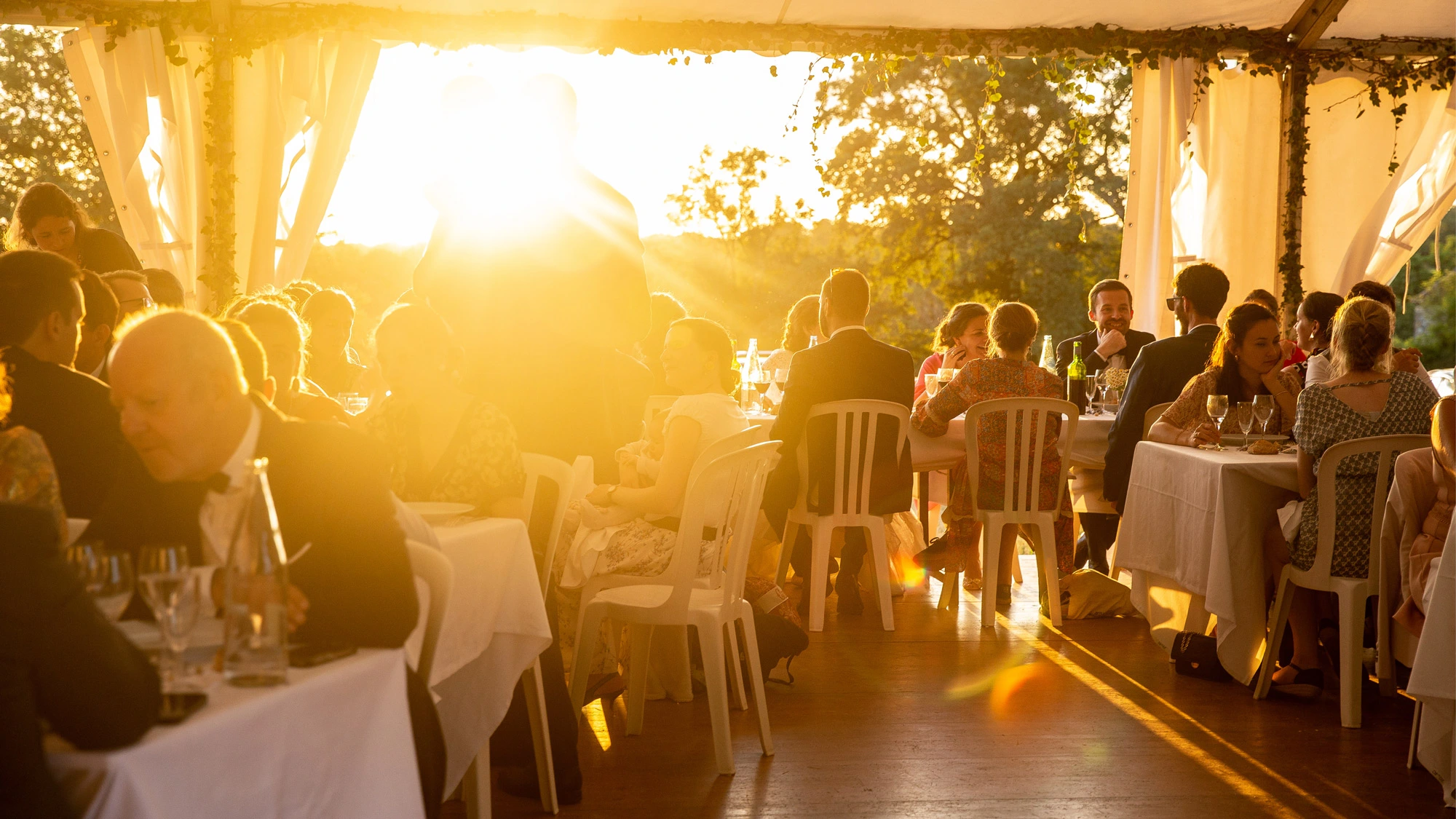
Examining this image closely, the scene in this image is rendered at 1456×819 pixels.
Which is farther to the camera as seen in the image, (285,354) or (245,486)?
(285,354)

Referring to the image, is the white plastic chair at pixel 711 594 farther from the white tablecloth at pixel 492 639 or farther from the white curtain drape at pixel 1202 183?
the white curtain drape at pixel 1202 183

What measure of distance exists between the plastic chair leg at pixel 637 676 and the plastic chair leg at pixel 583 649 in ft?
0.66

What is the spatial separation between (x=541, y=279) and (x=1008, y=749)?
1.80m

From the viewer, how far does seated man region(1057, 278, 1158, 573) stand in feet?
18.7

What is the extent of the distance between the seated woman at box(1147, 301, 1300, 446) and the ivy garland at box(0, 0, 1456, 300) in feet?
9.57

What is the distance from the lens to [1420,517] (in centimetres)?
327

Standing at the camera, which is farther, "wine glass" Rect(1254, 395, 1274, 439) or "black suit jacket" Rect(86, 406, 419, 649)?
"wine glass" Rect(1254, 395, 1274, 439)

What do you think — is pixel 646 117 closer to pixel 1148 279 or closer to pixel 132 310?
pixel 1148 279

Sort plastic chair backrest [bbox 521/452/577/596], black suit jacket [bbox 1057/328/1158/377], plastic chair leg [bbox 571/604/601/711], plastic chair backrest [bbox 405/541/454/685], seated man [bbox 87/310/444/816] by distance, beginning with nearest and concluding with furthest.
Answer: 1. seated man [bbox 87/310/444/816]
2. plastic chair backrest [bbox 405/541/454/685]
3. plastic chair backrest [bbox 521/452/577/596]
4. plastic chair leg [bbox 571/604/601/711]
5. black suit jacket [bbox 1057/328/1158/377]

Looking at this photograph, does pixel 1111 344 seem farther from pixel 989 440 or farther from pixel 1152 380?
pixel 989 440

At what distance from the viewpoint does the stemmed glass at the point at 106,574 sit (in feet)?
4.30

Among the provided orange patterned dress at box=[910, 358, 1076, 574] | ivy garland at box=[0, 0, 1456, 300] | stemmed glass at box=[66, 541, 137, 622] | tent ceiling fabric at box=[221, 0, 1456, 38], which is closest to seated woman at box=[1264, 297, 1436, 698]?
orange patterned dress at box=[910, 358, 1076, 574]

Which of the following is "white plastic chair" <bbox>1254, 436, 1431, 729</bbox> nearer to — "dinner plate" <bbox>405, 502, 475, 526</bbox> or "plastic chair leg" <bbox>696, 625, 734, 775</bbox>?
"plastic chair leg" <bbox>696, 625, 734, 775</bbox>

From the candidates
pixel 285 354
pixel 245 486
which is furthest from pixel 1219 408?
pixel 245 486
